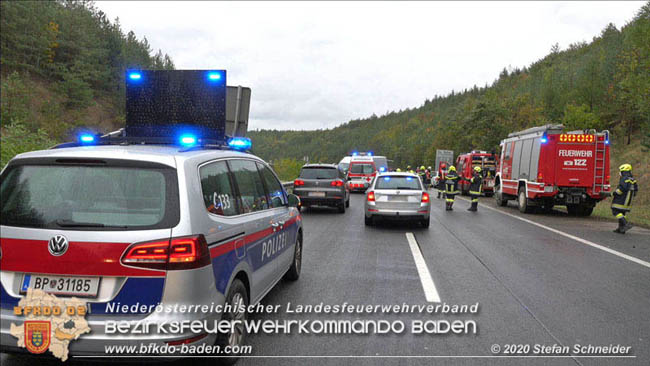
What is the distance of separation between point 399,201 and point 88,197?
9.86 metres

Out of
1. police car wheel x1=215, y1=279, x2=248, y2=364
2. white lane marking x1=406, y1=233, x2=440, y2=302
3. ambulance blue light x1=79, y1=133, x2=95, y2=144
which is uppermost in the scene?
ambulance blue light x1=79, y1=133, x2=95, y2=144

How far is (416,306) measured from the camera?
214 inches

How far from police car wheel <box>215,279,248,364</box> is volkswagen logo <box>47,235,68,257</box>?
1.18 metres

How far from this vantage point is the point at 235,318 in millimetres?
3846

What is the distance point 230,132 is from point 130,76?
327 centimetres

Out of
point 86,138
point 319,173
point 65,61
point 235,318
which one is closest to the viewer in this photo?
point 235,318

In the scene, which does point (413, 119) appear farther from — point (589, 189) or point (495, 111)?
point (589, 189)

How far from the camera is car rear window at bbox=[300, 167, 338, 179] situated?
16.9 m

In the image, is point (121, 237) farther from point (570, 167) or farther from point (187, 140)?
point (570, 167)

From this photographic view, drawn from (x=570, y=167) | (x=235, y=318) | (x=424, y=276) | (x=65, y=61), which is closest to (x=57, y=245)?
(x=235, y=318)

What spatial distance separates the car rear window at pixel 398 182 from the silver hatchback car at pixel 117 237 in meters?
9.36

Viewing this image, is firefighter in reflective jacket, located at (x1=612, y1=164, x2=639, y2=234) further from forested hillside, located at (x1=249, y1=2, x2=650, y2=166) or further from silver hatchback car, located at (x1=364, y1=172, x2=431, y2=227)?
forested hillside, located at (x1=249, y1=2, x2=650, y2=166)

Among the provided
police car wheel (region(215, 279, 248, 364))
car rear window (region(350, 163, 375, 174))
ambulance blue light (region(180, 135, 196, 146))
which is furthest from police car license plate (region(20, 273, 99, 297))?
car rear window (region(350, 163, 375, 174))

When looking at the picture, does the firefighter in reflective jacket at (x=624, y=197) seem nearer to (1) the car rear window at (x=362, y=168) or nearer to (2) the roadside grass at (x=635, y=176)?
(2) the roadside grass at (x=635, y=176)
